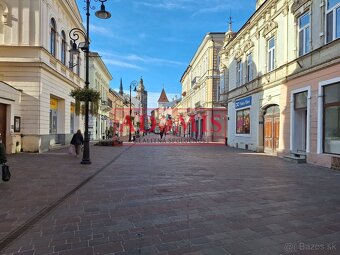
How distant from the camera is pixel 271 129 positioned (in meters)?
19.5

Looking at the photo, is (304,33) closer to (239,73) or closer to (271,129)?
(271,129)

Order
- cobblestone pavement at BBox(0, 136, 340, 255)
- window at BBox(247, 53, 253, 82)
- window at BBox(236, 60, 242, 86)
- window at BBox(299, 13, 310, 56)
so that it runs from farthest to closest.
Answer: window at BBox(236, 60, 242, 86)
window at BBox(247, 53, 253, 82)
window at BBox(299, 13, 310, 56)
cobblestone pavement at BBox(0, 136, 340, 255)

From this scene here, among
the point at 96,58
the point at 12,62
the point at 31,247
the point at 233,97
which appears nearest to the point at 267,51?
the point at 233,97

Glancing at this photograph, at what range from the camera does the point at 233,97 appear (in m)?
27.5

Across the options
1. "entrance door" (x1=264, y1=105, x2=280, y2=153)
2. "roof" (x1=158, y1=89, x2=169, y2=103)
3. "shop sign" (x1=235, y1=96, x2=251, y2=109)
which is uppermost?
"roof" (x1=158, y1=89, x2=169, y2=103)

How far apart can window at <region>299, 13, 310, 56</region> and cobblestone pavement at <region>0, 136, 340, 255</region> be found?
7.68 metres

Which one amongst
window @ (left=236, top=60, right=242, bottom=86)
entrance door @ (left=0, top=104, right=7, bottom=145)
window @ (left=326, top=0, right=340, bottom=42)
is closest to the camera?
window @ (left=326, top=0, right=340, bottom=42)

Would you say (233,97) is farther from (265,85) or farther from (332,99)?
(332,99)

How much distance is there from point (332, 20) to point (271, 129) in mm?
8105

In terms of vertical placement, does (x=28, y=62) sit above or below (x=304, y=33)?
below

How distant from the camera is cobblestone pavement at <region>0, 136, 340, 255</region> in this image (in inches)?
167

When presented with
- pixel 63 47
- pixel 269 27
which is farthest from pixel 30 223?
pixel 63 47

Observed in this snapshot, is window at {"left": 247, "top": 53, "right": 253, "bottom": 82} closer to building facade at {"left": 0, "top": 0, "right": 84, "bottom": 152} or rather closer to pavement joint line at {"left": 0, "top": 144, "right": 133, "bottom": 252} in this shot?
building facade at {"left": 0, "top": 0, "right": 84, "bottom": 152}

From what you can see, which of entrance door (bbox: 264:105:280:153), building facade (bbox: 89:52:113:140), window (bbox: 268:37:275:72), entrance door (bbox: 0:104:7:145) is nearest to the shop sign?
entrance door (bbox: 264:105:280:153)
